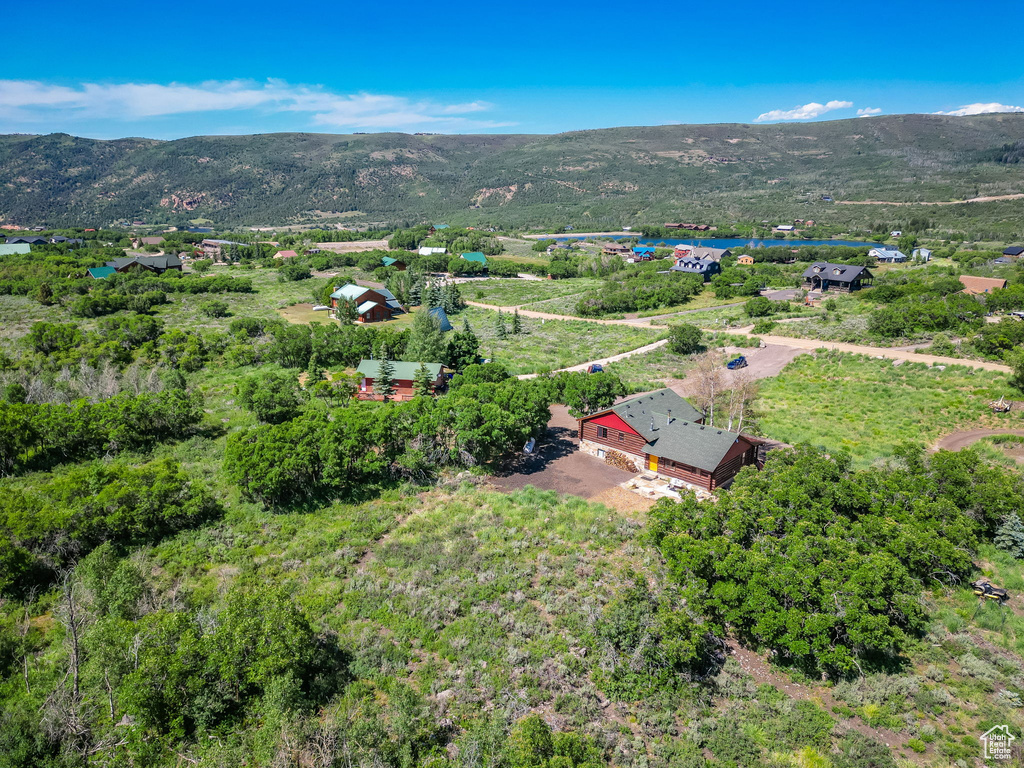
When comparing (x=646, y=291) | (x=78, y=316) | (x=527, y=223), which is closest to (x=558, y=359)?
(x=646, y=291)

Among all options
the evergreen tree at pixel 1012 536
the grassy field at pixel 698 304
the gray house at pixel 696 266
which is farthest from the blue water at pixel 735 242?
the evergreen tree at pixel 1012 536

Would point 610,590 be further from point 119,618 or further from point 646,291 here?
point 646,291

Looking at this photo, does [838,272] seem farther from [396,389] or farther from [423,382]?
[396,389]

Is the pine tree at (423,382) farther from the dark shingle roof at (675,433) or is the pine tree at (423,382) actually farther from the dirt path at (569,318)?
the dirt path at (569,318)

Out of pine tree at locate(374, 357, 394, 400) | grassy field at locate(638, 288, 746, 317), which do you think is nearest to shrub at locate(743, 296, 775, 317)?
grassy field at locate(638, 288, 746, 317)

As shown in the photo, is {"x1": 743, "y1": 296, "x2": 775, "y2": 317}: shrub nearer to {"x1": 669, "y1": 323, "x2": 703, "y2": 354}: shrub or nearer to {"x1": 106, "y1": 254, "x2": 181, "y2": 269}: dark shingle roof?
A: {"x1": 669, "y1": 323, "x2": 703, "y2": 354}: shrub

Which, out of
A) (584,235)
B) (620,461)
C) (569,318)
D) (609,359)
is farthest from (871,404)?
(584,235)

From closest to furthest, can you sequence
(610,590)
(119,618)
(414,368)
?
(119,618) → (610,590) → (414,368)
